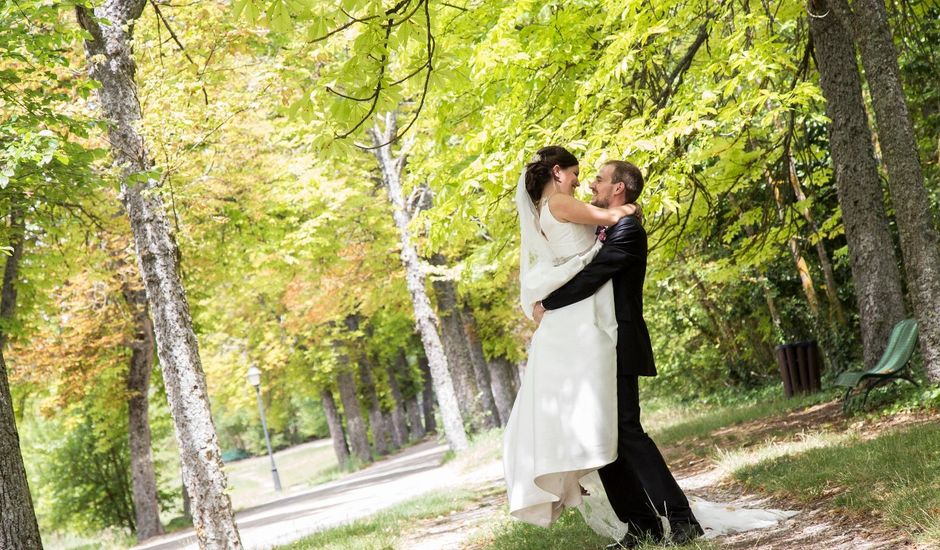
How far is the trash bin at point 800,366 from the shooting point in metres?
13.8

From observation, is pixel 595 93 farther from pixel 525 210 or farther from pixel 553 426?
pixel 553 426

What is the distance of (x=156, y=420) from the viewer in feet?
98.4

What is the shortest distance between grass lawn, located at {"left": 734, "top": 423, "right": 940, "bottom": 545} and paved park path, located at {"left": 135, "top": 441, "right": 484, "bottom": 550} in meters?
6.60

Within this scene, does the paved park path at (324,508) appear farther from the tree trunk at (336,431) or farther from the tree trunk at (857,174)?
the tree trunk at (336,431)

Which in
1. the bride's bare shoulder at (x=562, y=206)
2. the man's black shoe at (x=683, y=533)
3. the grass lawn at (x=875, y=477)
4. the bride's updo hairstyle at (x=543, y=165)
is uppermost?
the bride's updo hairstyle at (x=543, y=165)

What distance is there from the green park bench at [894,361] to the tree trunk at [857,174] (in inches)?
18.6

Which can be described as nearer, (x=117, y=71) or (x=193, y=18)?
(x=117, y=71)

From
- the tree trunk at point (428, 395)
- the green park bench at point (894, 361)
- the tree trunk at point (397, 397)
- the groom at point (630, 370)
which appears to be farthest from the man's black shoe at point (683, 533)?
the tree trunk at point (428, 395)

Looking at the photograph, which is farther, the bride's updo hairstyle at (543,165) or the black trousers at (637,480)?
the bride's updo hairstyle at (543,165)

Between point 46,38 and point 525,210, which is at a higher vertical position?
point 46,38

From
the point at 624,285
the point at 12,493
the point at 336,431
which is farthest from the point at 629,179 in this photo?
the point at 336,431

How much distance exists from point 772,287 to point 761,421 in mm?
4991

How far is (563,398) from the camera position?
5320mm

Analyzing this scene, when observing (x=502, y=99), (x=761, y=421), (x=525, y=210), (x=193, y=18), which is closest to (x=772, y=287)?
(x=761, y=421)
